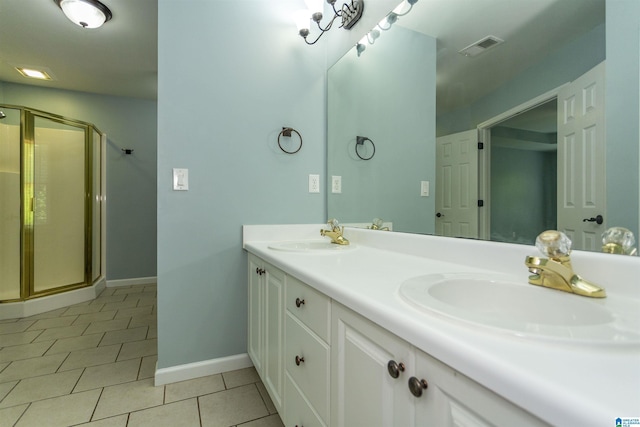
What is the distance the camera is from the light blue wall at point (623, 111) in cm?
67

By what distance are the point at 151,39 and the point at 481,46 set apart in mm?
2643

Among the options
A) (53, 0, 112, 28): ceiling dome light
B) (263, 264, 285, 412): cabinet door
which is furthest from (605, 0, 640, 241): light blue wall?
(53, 0, 112, 28): ceiling dome light

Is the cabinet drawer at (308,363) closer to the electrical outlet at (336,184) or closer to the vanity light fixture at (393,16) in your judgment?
the electrical outlet at (336,184)

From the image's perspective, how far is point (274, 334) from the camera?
1.26m

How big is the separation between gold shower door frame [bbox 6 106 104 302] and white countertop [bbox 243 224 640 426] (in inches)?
123

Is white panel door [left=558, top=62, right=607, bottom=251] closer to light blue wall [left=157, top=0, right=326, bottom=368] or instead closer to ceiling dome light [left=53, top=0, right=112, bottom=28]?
light blue wall [left=157, top=0, right=326, bottom=368]

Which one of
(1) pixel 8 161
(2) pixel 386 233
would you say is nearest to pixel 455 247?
A: (2) pixel 386 233

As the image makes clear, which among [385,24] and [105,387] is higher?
[385,24]

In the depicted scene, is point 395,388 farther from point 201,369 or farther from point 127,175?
point 127,175

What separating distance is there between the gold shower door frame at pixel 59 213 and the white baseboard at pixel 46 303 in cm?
7

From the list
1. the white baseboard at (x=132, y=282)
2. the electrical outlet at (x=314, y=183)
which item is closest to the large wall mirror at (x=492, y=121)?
the electrical outlet at (x=314, y=183)

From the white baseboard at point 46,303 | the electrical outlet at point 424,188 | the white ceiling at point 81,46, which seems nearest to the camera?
the electrical outlet at point 424,188

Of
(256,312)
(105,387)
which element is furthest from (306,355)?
(105,387)

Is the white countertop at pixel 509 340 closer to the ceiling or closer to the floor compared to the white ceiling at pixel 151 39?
closer to the floor
